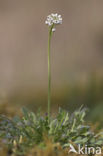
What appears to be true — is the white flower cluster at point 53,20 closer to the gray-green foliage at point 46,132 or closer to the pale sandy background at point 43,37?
the gray-green foliage at point 46,132

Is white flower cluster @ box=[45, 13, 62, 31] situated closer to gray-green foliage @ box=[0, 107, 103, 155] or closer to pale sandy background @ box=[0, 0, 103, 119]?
gray-green foliage @ box=[0, 107, 103, 155]

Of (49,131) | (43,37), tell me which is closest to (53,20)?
(49,131)

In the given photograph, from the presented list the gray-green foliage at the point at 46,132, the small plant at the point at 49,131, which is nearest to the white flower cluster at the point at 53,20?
the small plant at the point at 49,131

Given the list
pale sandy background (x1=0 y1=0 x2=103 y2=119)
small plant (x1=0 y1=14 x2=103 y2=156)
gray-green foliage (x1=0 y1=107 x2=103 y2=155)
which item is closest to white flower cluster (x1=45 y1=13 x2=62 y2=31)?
small plant (x1=0 y1=14 x2=103 y2=156)

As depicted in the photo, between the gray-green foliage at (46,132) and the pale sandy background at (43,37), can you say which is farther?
the pale sandy background at (43,37)

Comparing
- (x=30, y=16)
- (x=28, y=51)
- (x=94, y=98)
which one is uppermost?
(x=30, y=16)

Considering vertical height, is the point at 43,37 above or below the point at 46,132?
above

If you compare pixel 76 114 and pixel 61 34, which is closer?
pixel 76 114

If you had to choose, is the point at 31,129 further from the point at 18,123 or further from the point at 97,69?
the point at 97,69

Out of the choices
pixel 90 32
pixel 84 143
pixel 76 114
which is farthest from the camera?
pixel 90 32

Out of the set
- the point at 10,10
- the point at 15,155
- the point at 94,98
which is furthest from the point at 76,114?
the point at 10,10

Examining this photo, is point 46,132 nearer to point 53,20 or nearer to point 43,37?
point 53,20
